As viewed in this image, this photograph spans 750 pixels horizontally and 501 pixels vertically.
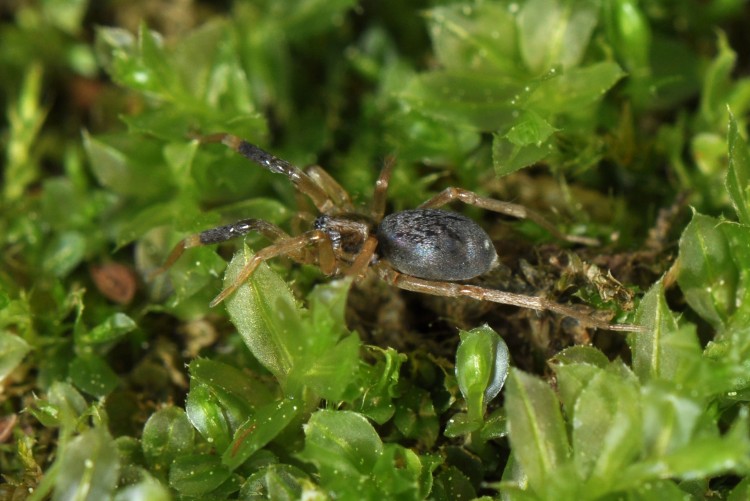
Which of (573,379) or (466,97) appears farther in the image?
(466,97)

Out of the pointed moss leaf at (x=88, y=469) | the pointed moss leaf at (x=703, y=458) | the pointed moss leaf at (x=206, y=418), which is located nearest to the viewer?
the pointed moss leaf at (x=703, y=458)

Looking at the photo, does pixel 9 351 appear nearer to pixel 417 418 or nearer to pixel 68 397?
pixel 68 397

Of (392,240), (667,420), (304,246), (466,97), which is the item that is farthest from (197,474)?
(466,97)

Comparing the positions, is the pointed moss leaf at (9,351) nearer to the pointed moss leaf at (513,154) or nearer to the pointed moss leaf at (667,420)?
the pointed moss leaf at (513,154)

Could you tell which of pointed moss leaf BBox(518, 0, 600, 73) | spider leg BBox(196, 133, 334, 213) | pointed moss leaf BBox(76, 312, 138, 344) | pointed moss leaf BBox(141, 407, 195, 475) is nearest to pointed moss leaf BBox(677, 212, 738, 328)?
pointed moss leaf BBox(518, 0, 600, 73)

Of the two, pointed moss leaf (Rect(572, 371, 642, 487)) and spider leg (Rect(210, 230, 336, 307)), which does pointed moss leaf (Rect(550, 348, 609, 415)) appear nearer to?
pointed moss leaf (Rect(572, 371, 642, 487))

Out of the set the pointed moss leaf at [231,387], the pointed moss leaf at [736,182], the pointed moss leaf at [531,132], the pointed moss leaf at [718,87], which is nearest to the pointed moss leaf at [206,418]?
the pointed moss leaf at [231,387]
